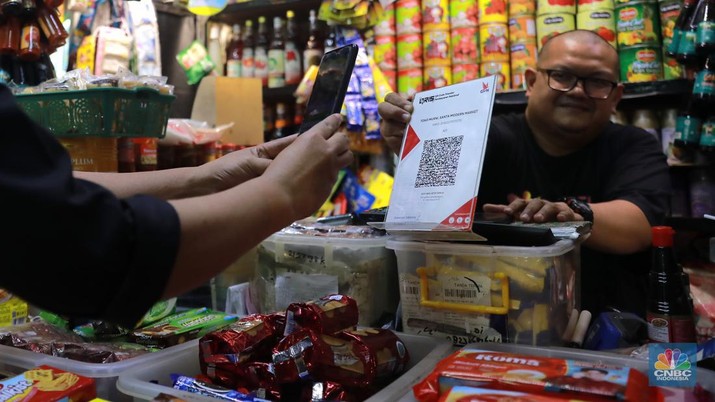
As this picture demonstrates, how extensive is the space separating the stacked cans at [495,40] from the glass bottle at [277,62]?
119 centimetres

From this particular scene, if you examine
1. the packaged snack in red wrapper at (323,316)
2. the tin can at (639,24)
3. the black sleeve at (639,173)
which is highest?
the tin can at (639,24)

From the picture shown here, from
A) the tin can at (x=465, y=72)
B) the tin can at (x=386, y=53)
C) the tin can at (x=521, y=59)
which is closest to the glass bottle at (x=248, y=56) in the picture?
the tin can at (x=386, y=53)

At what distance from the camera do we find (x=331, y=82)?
39.1 inches

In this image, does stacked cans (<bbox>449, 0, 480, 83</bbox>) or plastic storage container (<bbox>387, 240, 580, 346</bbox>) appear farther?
stacked cans (<bbox>449, 0, 480, 83</bbox>)

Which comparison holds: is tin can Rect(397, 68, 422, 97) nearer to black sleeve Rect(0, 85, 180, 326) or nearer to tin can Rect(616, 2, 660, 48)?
tin can Rect(616, 2, 660, 48)

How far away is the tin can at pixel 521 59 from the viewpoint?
274 centimetres

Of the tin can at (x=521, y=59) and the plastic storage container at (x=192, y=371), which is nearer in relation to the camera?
the plastic storage container at (x=192, y=371)

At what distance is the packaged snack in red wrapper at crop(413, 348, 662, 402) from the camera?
0.72 metres

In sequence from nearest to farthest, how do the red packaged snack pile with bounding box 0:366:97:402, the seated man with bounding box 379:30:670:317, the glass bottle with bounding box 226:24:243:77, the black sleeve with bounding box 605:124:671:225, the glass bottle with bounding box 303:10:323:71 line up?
the red packaged snack pile with bounding box 0:366:97:402 < the seated man with bounding box 379:30:670:317 < the black sleeve with bounding box 605:124:671:225 < the glass bottle with bounding box 303:10:323:71 < the glass bottle with bounding box 226:24:243:77

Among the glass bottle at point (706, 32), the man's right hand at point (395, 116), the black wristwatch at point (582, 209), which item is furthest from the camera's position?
the glass bottle at point (706, 32)

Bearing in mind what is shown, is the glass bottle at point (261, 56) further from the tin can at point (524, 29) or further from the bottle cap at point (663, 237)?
the bottle cap at point (663, 237)

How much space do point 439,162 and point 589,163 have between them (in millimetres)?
1145

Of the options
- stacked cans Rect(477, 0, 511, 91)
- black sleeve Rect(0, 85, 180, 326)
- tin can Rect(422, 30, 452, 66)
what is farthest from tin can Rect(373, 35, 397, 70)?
black sleeve Rect(0, 85, 180, 326)

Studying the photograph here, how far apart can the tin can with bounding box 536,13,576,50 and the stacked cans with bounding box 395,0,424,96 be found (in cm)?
60
